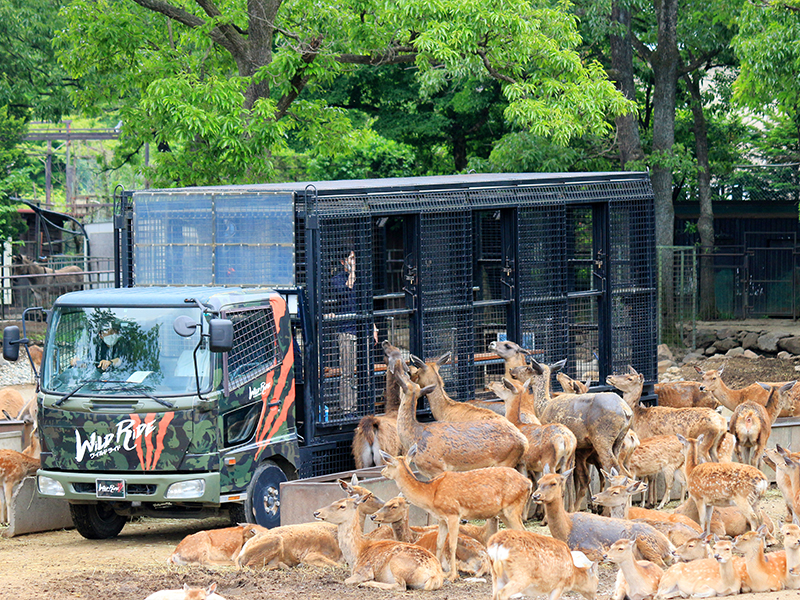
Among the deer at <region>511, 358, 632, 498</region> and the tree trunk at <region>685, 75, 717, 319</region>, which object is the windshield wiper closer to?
the deer at <region>511, 358, 632, 498</region>

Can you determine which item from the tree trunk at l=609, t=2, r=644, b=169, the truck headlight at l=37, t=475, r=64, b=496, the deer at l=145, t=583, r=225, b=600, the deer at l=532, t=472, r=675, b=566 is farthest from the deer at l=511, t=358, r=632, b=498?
the tree trunk at l=609, t=2, r=644, b=169

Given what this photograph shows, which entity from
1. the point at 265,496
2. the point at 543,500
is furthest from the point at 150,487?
the point at 543,500

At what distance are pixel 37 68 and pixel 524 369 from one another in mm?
18980

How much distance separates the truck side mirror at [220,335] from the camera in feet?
29.4

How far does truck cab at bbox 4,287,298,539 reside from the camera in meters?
9.30

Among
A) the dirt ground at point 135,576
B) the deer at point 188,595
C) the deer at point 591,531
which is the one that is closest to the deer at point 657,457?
the dirt ground at point 135,576

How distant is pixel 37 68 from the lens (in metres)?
26.3

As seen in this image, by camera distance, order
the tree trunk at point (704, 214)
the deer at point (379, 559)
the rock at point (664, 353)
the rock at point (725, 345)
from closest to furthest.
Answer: the deer at point (379, 559), the rock at point (664, 353), the rock at point (725, 345), the tree trunk at point (704, 214)

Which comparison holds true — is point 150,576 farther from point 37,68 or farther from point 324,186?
point 37,68

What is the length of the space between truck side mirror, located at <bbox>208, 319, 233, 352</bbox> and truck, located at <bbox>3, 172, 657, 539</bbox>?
0.05ft

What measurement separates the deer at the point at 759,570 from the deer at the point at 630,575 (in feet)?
2.23

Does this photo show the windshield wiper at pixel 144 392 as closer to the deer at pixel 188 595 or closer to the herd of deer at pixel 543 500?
the herd of deer at pixel 543 500

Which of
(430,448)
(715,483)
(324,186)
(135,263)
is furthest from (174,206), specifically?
(715,483)

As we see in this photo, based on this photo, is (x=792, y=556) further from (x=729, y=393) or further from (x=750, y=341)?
(x=750, y=341)
